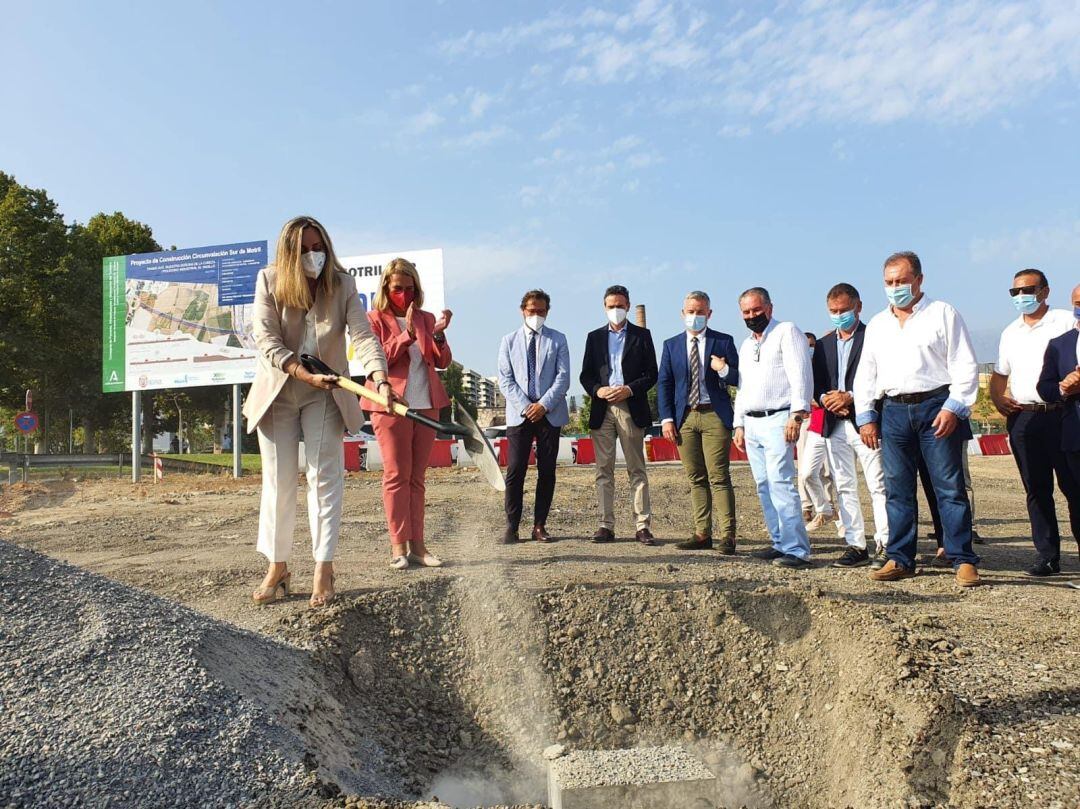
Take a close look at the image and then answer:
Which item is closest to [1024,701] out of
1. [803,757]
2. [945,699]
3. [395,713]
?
[945,699]

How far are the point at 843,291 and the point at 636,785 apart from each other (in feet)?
14.6

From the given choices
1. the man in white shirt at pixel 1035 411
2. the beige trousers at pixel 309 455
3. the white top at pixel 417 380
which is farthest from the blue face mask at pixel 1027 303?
the beige trousers at pixel 309 455

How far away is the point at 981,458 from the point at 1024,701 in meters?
21.1

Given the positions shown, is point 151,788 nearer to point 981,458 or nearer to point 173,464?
point 173,464

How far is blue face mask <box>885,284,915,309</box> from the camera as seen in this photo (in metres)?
4.71

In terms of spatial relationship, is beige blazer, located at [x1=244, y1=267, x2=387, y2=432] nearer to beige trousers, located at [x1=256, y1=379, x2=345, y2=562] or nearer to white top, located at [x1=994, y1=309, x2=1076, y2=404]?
beige trousers, located at [x1=256, y1=379, x2=345, y2=562]

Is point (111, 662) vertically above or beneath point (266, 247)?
beneath

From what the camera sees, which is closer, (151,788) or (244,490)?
(151,788)

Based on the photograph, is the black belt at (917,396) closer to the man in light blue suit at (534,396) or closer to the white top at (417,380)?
the man in light blue suit at (534,396)

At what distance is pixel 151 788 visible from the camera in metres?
2.30

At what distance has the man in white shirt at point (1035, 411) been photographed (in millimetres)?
4957

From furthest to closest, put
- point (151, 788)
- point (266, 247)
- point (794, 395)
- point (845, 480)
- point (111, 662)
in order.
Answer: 1. point (266, 247)
2. point (845, 480)
3. point (794, 395)
4. point (111, 662)
5. point (151, 788)

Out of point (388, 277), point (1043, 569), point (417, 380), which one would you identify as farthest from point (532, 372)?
point (1043, 569)

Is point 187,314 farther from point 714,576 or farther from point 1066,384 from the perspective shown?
point 1066,384
